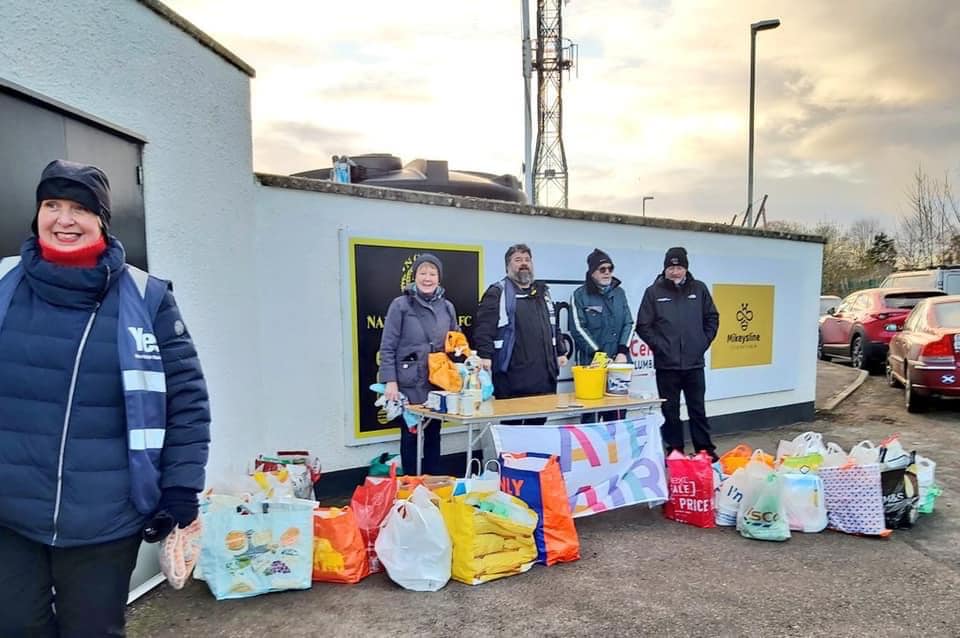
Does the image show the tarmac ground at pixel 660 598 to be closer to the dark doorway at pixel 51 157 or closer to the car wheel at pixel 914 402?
the dark doorway at pixel 51 157

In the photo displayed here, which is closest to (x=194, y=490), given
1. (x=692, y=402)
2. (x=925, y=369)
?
(x=692, y=402)

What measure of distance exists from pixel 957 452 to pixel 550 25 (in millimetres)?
12703

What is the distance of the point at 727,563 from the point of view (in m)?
3.75

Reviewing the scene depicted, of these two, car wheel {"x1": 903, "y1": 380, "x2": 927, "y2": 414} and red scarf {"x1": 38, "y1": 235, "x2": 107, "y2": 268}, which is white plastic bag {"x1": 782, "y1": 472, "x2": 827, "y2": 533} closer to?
red scarf {"x1": 38, "y1": 235, "x2": 107, "y2": 268}

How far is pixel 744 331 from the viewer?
24.1 ft

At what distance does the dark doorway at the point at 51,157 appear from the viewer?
2492mm

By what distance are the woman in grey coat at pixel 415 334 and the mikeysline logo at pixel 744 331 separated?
4229mm

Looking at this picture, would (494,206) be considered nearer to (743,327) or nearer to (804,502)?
(804,502)

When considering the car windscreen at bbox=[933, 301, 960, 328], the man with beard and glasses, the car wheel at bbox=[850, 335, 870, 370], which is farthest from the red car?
the man with beard and glasses

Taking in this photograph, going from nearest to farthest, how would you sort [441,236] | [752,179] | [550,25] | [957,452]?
[441,236] < [957,452] < [752,179] < [550,25]

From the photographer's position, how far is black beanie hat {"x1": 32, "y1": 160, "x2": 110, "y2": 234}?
182 centimetres

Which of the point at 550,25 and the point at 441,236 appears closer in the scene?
the point at 441,236

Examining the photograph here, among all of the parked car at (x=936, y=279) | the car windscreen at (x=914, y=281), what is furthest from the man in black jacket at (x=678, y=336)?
the car windscreen at (x=914, y=281)

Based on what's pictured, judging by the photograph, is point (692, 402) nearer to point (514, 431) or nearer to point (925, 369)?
point (514, 431)
